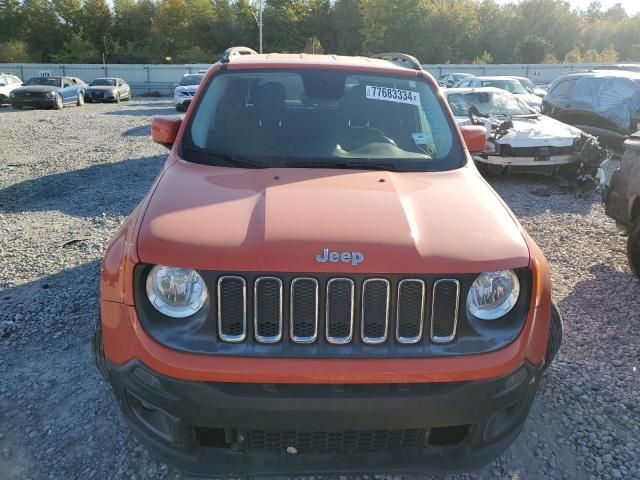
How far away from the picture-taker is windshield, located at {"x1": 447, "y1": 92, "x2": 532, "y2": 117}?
10102 mm

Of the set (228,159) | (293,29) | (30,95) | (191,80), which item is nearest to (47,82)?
(30,95)

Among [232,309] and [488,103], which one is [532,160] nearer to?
[488,103]

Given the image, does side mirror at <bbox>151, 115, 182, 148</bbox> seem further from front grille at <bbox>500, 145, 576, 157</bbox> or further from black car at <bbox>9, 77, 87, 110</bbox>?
black car at <bbox>9, 77, 87, 110</bbox>

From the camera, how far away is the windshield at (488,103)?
33.1ft

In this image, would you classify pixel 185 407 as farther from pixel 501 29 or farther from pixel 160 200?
pixel 501 29

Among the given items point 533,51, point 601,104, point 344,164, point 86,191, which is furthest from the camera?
point 533,51

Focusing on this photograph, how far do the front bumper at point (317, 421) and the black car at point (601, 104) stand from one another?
974 centimetres

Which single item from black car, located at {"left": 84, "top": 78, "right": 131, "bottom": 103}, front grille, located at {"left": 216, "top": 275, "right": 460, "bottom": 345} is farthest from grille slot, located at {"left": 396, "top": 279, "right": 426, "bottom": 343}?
black car, located at {"left": 84, "top": 78, "right": 131, "bottom": 103}

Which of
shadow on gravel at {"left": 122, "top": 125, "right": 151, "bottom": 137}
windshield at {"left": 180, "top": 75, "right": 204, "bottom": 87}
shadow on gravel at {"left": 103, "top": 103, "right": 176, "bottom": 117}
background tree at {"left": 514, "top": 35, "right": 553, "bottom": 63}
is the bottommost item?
shadow on gravel at {"left": 103, "top": 103, "right": 176, "bottom": 117}

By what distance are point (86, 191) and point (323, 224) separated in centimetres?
679

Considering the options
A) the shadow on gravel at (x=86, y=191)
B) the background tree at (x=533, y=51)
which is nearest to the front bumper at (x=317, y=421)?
the shadow on gravel at (x=86, y=191)

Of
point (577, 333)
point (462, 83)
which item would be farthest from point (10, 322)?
point (462, 83)

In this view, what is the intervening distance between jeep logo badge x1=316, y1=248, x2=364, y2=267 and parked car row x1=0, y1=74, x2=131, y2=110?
2372cm

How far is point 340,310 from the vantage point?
2174 mm
